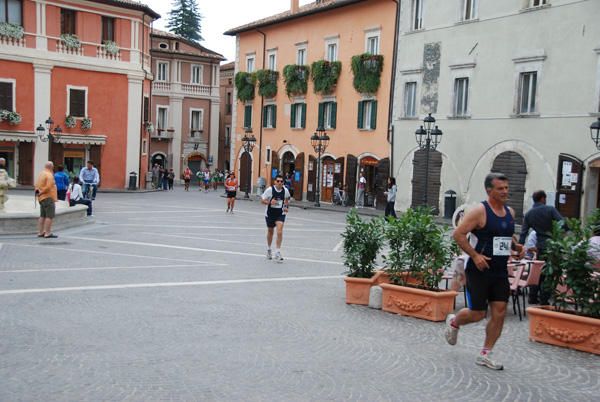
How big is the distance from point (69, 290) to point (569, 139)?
64.2 feet

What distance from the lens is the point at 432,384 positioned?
18.6 feet

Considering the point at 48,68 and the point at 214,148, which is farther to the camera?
the point at 214,148

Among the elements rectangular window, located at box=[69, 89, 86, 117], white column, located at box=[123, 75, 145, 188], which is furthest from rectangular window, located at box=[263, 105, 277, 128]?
rectangular window, located at box=[69, 89, 86, 117]

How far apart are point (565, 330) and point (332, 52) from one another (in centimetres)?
3108

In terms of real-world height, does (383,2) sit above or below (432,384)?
above

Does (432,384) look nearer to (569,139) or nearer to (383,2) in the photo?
(569,139)

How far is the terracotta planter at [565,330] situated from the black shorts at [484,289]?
130cm

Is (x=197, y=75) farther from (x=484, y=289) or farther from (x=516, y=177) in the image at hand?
(x=484, y=289)

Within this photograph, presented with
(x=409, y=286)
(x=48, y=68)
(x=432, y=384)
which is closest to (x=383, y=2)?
(x=48, y=68)

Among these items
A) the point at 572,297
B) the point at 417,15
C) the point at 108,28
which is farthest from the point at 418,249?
the point at 108,28

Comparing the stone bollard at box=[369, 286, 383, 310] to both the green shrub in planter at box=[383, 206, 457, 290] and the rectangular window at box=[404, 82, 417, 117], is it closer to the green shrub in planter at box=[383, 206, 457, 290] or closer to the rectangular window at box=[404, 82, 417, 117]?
the green shrub in planter at box=[383, 206, 457, 290]

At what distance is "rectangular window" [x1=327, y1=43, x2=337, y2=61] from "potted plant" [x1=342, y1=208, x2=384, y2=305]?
2822 cm

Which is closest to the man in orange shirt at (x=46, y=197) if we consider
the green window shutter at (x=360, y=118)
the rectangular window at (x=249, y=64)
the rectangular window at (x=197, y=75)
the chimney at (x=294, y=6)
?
the green window shutter at (x=360, y=118)

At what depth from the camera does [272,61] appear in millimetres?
41750
